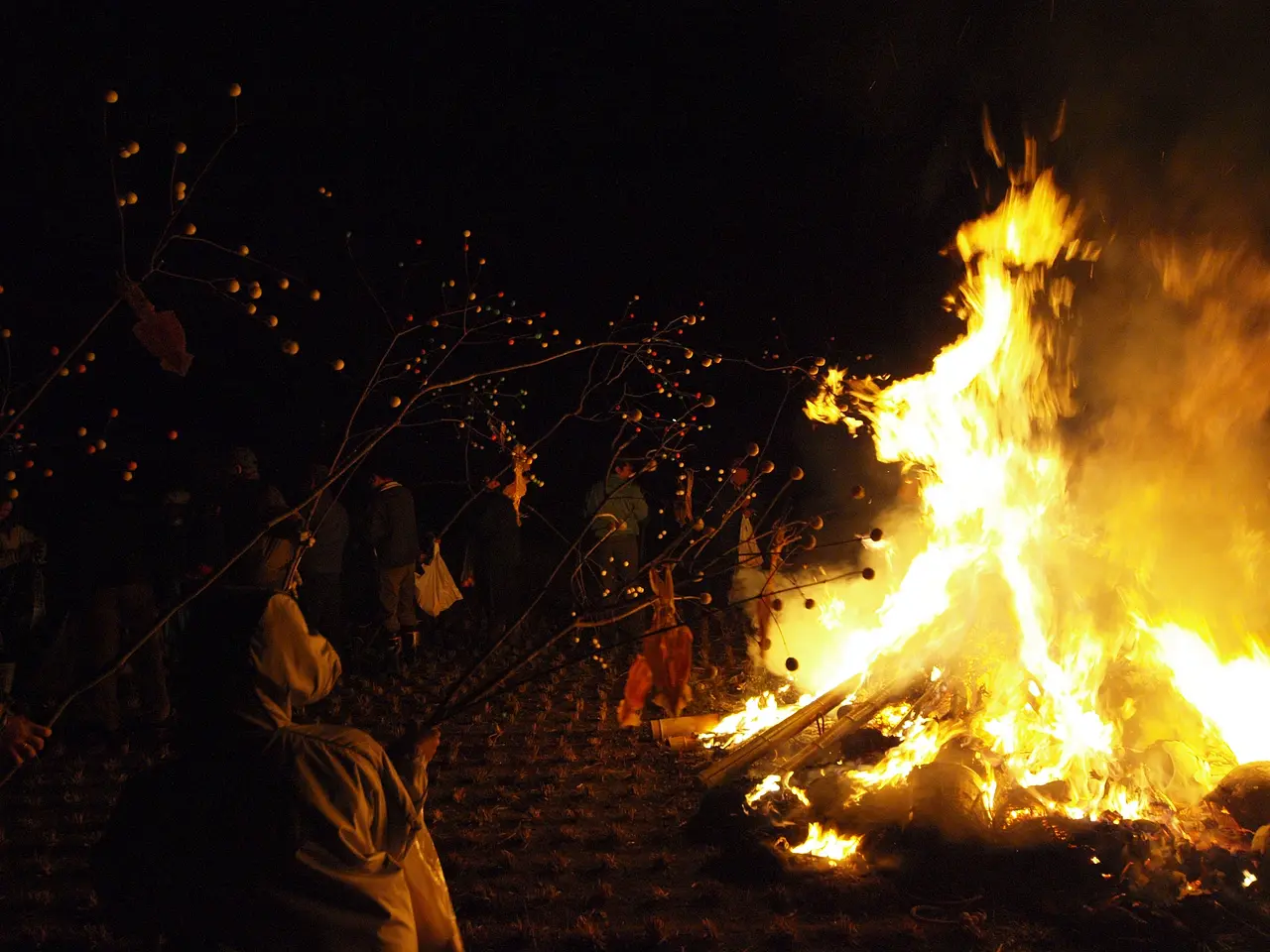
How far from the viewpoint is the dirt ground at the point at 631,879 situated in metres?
4.78

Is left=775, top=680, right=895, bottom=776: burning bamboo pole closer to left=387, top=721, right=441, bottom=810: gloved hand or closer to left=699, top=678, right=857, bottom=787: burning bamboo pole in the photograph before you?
left=699, top=678, right=857, bottom=787: burning bamboo pole

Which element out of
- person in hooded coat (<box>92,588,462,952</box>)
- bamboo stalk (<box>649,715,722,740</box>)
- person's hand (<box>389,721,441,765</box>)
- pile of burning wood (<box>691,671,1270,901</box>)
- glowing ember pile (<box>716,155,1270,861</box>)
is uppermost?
glowing ember pile (<box>716,155,1270,861</box>)

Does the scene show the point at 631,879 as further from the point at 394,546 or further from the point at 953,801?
the point at 394,546

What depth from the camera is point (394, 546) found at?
984cm

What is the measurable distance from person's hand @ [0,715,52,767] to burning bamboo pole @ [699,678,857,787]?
4.95 meters

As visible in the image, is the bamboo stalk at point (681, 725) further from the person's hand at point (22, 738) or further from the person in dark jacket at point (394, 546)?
the person's hand at point (22, 738)

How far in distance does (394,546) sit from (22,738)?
24.0 feet

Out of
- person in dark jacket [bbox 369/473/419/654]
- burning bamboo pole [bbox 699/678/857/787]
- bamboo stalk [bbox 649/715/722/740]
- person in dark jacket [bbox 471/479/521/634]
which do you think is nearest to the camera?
burning bamboo pole [bbox 699/678/857/787]

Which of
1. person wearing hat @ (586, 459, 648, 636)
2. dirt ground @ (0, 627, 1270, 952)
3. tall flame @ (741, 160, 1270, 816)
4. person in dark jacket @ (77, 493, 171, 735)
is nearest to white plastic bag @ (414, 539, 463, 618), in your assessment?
person wearing hat @ (586, 459, 648, 636)

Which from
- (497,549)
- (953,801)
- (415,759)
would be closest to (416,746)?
(415,759)

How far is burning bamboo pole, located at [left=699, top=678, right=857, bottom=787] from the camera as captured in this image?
6816 millimetres

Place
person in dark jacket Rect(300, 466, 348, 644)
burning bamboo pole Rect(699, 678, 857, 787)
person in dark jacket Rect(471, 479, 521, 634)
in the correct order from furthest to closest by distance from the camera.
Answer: person in dark jacket Rect(471, 479, 521, 634), person in dark jacket Rect(300, 466, 348, 644), burning bamboo pole Rect(699, 678, 857, 787)

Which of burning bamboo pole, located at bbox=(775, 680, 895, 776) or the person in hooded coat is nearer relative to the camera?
the person in hooded coat

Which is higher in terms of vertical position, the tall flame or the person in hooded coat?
the tall flame
